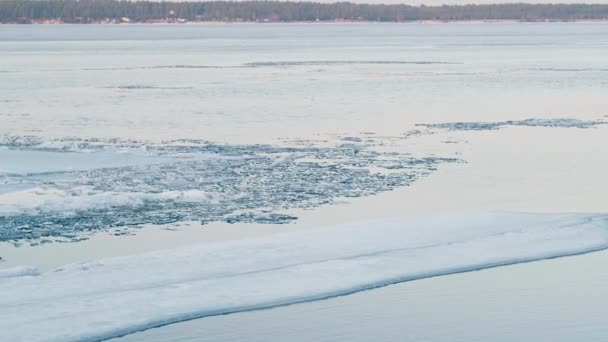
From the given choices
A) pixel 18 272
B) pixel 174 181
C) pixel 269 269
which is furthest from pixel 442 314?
pixel 174 181

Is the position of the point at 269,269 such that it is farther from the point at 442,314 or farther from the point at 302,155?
the point at 302,155

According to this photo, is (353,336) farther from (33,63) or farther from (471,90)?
A: (33,63)

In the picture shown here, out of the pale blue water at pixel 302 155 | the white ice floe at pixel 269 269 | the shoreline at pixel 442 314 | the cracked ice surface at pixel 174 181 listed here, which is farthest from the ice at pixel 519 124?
the shoreline at pixel 442 314

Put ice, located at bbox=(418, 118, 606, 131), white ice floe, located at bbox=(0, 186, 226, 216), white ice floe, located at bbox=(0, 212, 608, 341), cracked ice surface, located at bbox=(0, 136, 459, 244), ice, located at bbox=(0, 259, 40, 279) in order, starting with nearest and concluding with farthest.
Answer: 1. white ice floe, located at bbox=(0, 212, 608, 341)
2. ice, located at bbox=(0, 259, 40, 279)
3. cracked ice surface, located at bbox=(0, 136, 459, 244)
4. white ice floe, located at bbox=(0, 186, 226, 216)
5. ice, located at bbox=(418, 118, 606, 131)

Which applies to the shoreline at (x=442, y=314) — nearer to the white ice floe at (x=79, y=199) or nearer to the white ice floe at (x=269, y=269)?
the white ice floe at (x=269, y=269)

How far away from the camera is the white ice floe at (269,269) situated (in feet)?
21.6

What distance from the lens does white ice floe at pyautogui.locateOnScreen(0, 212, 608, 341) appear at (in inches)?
260

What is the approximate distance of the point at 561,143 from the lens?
46.6 feet

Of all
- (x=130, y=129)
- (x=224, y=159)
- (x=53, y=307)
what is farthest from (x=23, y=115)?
(x=53, y=307)

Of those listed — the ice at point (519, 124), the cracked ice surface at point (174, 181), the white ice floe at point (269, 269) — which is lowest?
the ice at point (519, 124)

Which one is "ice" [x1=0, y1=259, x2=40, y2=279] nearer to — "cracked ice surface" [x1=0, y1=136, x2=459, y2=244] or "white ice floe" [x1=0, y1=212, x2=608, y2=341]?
"white ice floe" [x1=0, y1=212, x2=608, y2=341]

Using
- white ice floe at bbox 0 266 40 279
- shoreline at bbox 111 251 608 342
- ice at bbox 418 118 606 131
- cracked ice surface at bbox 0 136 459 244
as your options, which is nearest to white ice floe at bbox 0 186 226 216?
cracked ice surface at bbox 0 136 459 244

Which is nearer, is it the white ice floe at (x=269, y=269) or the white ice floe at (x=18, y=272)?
the white ice floe at (x=269, y=269)

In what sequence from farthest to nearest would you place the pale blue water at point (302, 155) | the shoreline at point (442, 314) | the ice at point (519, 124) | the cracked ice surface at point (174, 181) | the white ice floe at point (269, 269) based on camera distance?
the ice at point (519, 124), the cracked ice surface at point (174, 181), the pale blue water at point (302, 155), the white ice floe at point (269, 269), the shoreline at point (442, 314)
